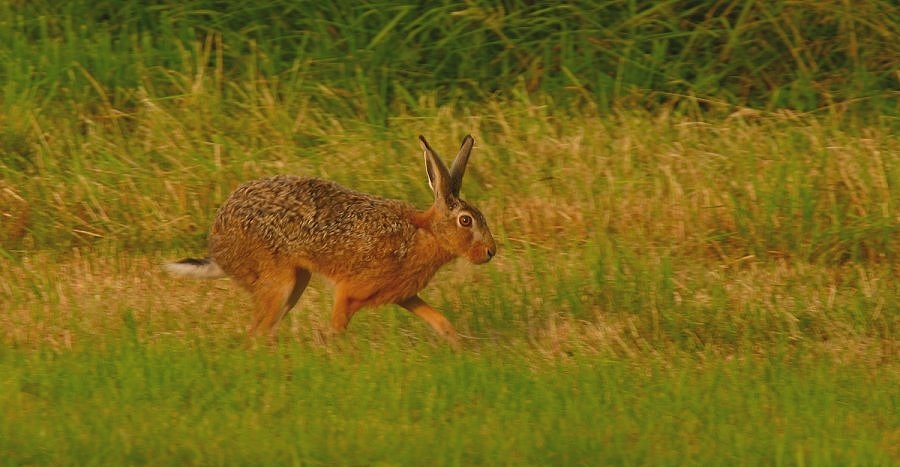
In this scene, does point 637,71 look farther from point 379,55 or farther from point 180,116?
point 180,116

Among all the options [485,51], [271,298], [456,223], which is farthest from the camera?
[485,51]

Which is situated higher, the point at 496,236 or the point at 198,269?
the point at 198,269

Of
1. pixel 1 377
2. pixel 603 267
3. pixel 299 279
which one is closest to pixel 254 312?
pixel 299 279

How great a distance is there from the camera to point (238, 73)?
9477mm

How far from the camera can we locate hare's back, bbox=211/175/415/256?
648 centimetres

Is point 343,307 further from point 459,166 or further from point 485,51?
point 485,51

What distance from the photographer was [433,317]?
656cm

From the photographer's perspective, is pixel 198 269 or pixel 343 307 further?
pixel 198 269

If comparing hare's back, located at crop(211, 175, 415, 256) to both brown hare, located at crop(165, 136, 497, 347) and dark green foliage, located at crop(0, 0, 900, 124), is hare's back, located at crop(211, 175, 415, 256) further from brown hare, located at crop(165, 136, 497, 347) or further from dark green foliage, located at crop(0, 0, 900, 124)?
dark green foliage, located at crop(0, 0, 900, 124)

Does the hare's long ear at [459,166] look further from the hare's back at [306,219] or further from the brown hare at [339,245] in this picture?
the hare's back at [306,219]

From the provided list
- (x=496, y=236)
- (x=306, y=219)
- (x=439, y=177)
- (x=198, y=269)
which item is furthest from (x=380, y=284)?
(x=496, y=236)

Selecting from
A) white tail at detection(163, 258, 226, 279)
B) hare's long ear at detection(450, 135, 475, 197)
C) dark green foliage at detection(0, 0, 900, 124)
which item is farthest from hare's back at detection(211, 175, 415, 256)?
dark green foliage at detection(0, 0, 900, 124)

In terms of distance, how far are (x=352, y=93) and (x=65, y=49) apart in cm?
176

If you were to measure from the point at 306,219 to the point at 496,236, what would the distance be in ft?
6.33
